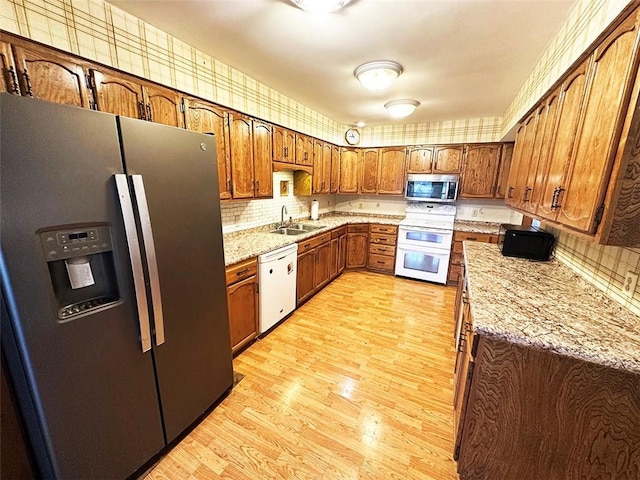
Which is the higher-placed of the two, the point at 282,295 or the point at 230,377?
the point at 282,295

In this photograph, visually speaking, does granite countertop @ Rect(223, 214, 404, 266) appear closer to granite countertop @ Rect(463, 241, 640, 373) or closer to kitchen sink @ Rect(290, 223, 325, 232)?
kitchen sink @ Rect(290, 223, 325, 232)

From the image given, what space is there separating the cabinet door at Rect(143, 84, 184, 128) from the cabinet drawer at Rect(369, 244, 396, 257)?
11.2 feet

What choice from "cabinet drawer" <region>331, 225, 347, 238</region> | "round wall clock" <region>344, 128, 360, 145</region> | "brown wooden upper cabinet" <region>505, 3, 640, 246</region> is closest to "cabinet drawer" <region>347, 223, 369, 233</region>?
"cabinet drawer" <region>331, 225, 347, 238</region>

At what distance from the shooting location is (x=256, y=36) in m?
1.87

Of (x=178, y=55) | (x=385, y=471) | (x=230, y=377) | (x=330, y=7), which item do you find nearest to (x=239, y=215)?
(x=178, y=55)

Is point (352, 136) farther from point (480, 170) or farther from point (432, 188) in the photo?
point (480, 170)

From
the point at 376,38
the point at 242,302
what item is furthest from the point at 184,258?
the point at 376,38

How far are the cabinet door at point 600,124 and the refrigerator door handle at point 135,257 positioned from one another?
198 cm

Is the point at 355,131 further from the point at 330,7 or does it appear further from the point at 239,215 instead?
the point at 330,7

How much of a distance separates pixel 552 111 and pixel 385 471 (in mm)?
2434

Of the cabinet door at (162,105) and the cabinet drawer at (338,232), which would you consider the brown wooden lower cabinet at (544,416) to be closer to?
the cabinet door at (162,105)

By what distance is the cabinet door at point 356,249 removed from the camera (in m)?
4.50

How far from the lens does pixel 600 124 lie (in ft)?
3.64

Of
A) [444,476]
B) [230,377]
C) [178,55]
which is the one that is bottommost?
[444,476]
